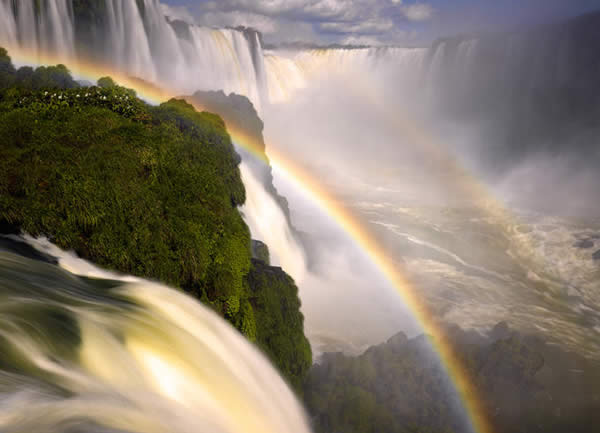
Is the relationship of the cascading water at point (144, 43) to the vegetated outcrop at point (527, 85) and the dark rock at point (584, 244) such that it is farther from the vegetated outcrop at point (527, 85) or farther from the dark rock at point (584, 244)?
the dark rock at point (584, 244)

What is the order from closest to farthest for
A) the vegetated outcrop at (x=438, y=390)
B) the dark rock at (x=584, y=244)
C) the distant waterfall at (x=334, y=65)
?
1. the vegetated outcrop at (x=438, y=390)
2. the dark rock at (x=584, y=244)
3. the distant waterfall at (x=334, y=65)

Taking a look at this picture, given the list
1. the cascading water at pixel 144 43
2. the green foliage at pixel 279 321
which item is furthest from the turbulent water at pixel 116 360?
the cascading water at pixel 144 43

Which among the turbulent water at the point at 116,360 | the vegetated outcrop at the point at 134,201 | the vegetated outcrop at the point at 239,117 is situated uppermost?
the vegetated outcrop at the point at 239,117

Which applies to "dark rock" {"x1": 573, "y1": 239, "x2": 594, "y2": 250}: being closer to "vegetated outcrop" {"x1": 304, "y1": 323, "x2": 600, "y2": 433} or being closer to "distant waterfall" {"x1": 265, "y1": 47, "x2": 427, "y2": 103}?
"vegetated outcrop" {"x1": 304, "y1": 323, "x2": 600, "y2": 433}

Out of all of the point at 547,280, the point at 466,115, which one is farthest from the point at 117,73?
the point at 466,115

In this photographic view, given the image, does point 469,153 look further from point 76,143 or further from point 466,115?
point 76,143

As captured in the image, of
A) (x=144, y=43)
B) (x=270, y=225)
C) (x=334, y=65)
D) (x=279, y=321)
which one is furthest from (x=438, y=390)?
(x=334, y=65)
